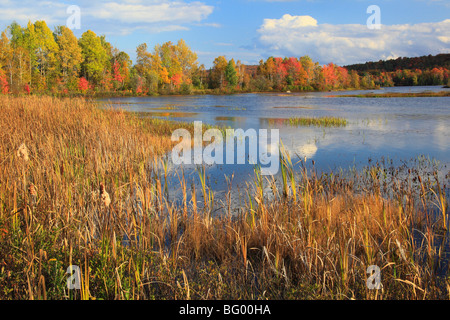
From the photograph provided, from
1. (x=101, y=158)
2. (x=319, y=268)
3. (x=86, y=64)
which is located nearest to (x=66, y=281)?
(x=319, y=268)

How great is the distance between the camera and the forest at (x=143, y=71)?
5053 cm

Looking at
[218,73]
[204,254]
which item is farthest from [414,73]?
[204,254]

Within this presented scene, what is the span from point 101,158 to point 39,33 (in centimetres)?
5506

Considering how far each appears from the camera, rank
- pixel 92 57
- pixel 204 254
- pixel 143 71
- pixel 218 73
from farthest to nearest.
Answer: pixel 218 73
pixel 143 71
pixel 92 57
pixel 204 254

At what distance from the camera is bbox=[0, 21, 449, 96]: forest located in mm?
50531

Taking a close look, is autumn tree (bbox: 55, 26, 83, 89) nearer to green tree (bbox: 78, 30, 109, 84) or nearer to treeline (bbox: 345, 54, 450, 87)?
green tree (bbox: 78, 30, 109, 84)

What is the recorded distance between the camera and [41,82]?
5088 cm

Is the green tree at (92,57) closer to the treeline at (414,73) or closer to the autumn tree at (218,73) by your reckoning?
the autumn tree at (218,73)

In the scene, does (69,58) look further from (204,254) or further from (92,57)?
(204,254)

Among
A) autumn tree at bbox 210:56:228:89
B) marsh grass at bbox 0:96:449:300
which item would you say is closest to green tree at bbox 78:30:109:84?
autumn tree at bbox 210:56:228:89

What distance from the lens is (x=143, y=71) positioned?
75.4m
